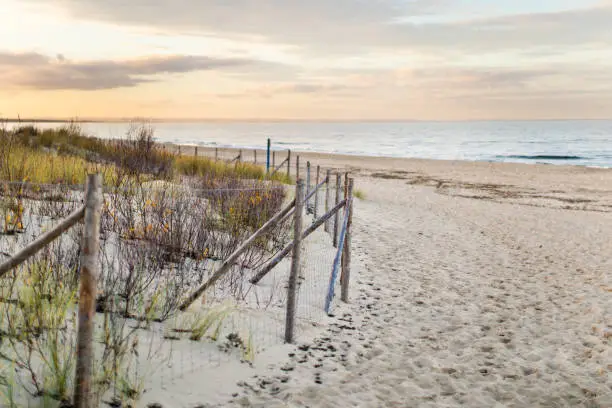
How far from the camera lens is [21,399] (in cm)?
388

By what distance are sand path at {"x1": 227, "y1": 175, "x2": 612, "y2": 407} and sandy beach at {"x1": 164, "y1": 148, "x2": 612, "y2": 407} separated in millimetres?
20

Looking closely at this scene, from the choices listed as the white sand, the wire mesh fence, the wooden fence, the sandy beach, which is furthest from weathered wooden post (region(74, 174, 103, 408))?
the sandy beach

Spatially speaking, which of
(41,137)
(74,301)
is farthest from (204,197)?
(41,137)

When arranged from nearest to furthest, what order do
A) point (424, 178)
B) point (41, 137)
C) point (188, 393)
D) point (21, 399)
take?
point (21, 399)
point (188, 393)
point (41, 137)
point (424, 178)

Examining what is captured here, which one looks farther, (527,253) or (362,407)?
(527,253)

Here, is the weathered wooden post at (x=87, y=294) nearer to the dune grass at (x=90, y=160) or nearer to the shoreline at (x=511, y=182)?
the dune grass at (x=90, y=160)

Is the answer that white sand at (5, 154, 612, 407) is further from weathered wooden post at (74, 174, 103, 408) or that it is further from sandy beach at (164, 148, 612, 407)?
weathered wooden post at (74, 174, 103, 408)

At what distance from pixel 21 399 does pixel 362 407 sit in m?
2.89

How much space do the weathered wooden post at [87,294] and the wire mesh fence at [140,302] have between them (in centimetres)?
28

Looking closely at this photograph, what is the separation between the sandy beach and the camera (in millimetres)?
5227

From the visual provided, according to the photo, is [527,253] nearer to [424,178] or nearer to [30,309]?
[30,309]

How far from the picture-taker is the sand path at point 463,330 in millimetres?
5207

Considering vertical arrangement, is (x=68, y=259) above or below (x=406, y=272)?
above

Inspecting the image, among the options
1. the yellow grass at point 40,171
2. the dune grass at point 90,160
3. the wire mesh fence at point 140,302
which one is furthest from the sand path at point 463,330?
the yellow grass at point 40,171
